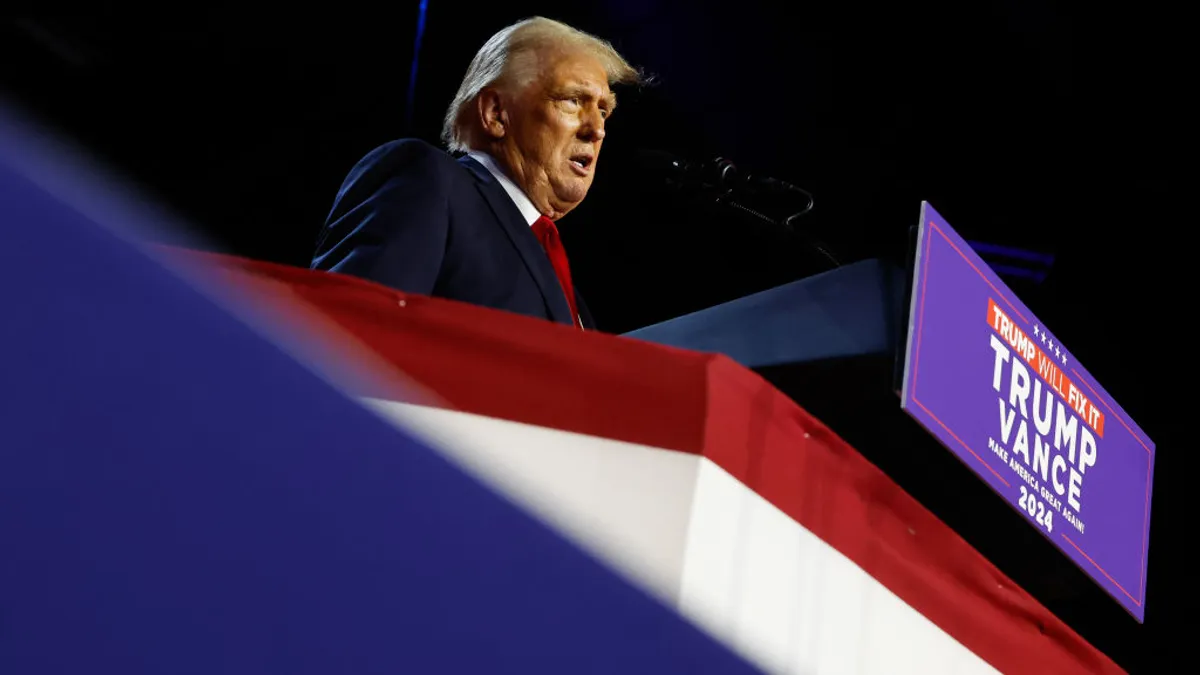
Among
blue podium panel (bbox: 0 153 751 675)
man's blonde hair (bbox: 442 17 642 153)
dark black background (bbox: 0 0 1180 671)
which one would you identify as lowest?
blue podium panel (bbox: 0 153 751 675)

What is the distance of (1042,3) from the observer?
3.32 meters

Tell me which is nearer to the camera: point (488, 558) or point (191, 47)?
point (488, 558)

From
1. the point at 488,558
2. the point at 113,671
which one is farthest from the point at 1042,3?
the point at 113,671

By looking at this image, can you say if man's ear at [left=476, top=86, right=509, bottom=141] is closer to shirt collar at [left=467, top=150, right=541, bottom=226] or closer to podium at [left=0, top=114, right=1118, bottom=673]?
shirt collar at [left=467, top=150, right=541, bottom=226]

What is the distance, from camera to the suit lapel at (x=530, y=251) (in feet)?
5.07

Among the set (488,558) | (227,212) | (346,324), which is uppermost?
(227,212)

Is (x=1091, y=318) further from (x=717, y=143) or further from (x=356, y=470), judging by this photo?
(x=356, y=470)

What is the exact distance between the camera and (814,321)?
1680mm

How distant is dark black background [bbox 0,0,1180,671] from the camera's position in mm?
3307

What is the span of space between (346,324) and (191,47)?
250 cm

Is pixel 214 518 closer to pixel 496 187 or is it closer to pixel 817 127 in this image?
pixel 496 187

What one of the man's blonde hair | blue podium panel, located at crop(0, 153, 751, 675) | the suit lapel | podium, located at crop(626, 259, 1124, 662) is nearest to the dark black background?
the man's blonde hair

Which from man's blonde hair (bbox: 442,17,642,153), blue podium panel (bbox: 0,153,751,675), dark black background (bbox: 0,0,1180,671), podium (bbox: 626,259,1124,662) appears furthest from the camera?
dark black background (bbox: 0,0,1180,671)

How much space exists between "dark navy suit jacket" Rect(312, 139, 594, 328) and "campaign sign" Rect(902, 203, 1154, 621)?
48 cm
